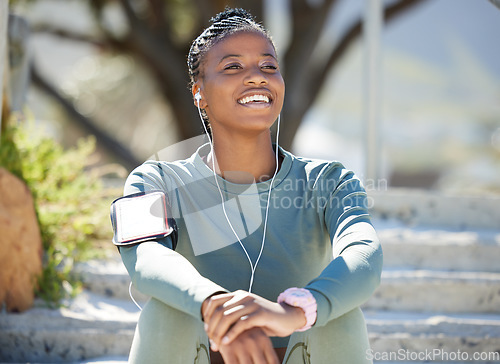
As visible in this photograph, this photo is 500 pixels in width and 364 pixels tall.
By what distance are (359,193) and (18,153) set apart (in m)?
1.90

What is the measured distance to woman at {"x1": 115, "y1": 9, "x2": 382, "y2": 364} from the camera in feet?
4.60

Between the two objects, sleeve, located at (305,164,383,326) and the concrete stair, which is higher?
sleeve, located at (305,164,383,326)

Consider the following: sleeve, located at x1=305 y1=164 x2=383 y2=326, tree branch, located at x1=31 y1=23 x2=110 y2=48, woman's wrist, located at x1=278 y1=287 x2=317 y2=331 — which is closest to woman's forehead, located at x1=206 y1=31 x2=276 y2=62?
sleeve, located at x1=305 y1=164 x2=383 y2=326

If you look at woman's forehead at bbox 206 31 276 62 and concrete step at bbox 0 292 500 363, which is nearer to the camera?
woman's forehead at bbox 206 31 276 62

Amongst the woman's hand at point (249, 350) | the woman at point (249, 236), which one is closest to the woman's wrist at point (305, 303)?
the woman at point (249, 236)

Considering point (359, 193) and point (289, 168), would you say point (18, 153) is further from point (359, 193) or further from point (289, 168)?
point (359, 193)

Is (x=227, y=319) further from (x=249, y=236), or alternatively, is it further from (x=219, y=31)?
(x=219, y=31)

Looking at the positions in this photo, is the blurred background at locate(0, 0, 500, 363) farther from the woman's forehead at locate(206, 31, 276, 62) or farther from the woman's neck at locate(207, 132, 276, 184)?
the woman's forehead at locate(206, 31, 276, 62)

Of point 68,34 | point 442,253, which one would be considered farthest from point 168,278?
point 68,34

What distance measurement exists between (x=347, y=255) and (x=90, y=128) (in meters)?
5.53

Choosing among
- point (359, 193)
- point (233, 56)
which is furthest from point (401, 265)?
point (233, 56)

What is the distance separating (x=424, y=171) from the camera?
13781 mm

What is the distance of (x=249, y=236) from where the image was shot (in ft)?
5.61

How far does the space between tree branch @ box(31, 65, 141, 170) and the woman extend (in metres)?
4.54
